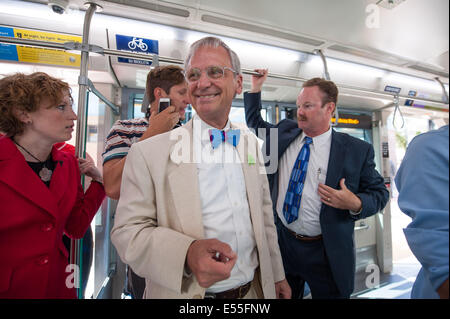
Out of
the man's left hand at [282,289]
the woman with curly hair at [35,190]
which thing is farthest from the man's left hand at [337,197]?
the woman with curly hair at [35,190]

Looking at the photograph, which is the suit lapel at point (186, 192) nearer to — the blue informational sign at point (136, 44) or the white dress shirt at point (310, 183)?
the white dress shirt at point (310, 183)

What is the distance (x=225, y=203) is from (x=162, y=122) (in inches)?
23.5

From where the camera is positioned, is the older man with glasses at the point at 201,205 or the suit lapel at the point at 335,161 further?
the suit lapel at the point at 335,161

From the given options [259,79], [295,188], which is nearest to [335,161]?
[295,188]

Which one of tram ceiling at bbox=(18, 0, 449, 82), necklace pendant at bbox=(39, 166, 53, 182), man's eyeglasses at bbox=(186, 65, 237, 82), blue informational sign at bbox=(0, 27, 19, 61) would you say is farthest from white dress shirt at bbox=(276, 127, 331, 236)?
blue informational sign at bbox=(0, 27, 19, 61)

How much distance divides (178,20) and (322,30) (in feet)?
3.84

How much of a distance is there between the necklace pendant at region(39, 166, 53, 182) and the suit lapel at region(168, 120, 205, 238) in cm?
80

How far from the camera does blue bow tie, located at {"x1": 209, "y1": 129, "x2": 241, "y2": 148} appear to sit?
2.84 feet

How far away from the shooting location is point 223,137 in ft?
2.90

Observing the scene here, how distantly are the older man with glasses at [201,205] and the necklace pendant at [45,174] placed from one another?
0.62 m

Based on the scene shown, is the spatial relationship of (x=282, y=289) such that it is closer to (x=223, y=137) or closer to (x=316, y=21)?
(x=223, y=137)

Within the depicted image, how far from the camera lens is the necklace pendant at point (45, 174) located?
999mm

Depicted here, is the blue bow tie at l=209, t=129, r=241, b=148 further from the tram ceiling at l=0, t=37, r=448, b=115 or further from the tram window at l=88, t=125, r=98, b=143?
the tram window at l=88, t=125, r=98, b=143
